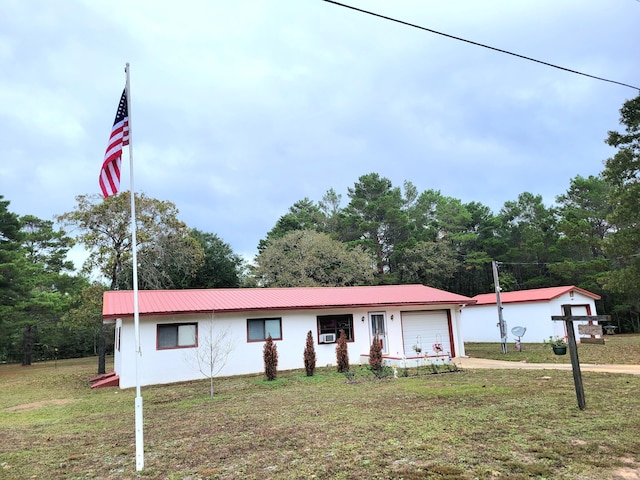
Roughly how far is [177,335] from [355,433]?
10.2 meters

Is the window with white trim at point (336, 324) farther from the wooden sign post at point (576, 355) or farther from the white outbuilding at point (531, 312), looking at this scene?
the wooden sign post at point (576, 355)

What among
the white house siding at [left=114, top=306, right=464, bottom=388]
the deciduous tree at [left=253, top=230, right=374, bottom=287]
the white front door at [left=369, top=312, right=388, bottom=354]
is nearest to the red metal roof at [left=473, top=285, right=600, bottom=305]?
the white front door at [left=369, top=312, right=388, bottom=354]

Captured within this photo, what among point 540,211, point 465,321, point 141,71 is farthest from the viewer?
point 540,211

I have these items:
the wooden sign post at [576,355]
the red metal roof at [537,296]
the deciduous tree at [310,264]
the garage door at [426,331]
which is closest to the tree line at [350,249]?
the deciduous tree at [310,264]

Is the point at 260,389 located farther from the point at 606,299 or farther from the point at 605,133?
the point at 606,299

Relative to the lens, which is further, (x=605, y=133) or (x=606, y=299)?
(x=606, y=299)

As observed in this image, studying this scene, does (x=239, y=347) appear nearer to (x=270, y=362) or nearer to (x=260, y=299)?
(x=260, y=299)

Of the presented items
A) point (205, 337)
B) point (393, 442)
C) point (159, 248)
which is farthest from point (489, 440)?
point (159, 248)

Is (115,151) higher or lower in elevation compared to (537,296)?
higher

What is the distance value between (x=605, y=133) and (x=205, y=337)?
62.1 feet

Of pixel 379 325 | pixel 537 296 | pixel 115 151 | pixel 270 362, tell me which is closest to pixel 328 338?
pixel 379 325

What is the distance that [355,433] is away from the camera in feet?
18.3

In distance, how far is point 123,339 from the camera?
13.3 metres

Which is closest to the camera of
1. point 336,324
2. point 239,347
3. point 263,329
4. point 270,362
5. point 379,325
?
point 270,362
